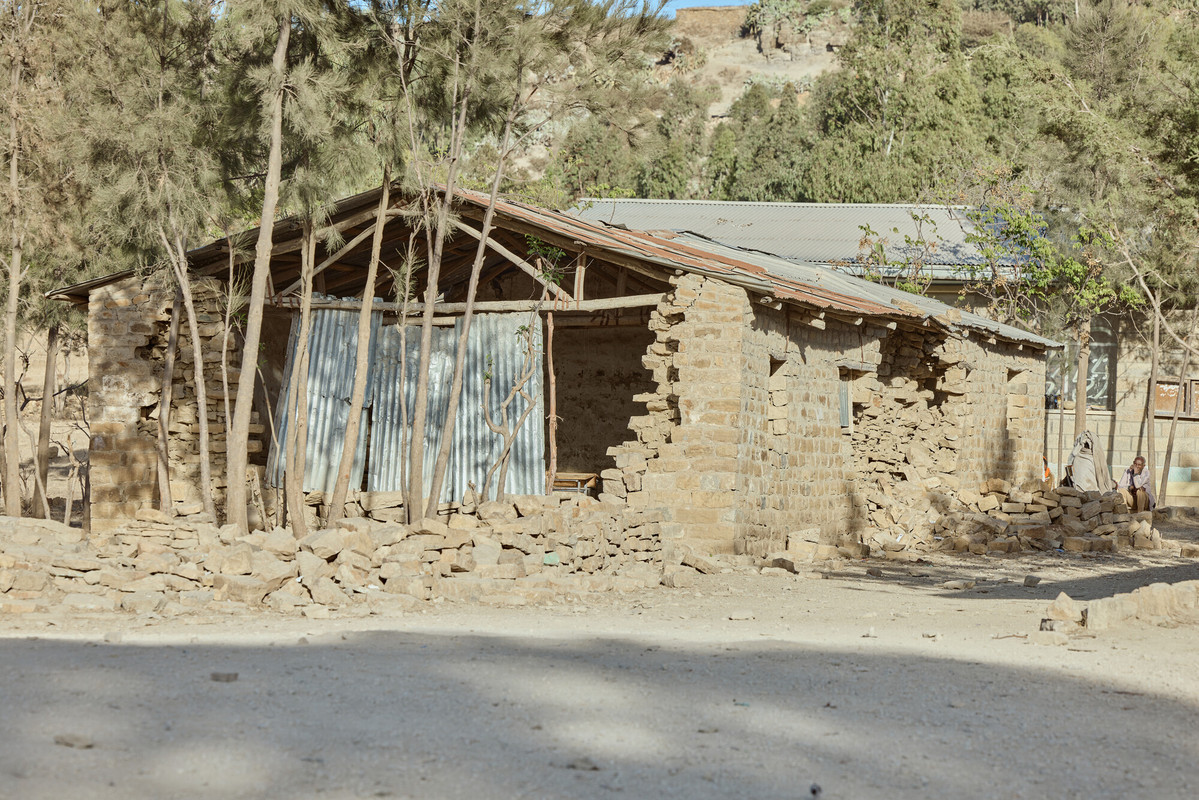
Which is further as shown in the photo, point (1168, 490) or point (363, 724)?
point (1168, 490)

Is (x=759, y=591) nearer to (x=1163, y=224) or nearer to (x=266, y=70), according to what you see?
(x=266, y=70)

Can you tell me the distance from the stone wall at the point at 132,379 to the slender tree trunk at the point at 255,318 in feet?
9.62

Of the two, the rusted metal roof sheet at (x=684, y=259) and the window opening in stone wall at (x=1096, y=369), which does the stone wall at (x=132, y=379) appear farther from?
the window opening in stone wall at (x=1096, y=369)

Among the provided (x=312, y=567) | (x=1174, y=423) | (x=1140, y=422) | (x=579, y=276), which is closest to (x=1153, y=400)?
(x=1174, y=423)

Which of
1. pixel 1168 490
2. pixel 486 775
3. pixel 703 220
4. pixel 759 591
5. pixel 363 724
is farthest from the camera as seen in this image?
pixel 703 220

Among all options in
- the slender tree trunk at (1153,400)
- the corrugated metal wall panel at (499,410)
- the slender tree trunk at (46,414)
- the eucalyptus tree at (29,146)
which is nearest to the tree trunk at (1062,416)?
the slender tree trunk at (1153,400)

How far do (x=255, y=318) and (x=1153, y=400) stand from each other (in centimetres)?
1768

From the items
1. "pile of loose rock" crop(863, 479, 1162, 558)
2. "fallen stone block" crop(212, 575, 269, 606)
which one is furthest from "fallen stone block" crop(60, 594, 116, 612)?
"pile of loose rock" crop(863, 479, 1162, 558)

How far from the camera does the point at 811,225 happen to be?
86.5 feet

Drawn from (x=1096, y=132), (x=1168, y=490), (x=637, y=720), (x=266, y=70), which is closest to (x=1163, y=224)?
(x=1096, y=132)

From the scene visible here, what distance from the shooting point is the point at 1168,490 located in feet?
74.7

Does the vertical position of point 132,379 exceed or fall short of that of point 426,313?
it falls short

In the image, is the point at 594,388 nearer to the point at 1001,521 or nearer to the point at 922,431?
the point at 922,431

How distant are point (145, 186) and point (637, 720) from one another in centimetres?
870
